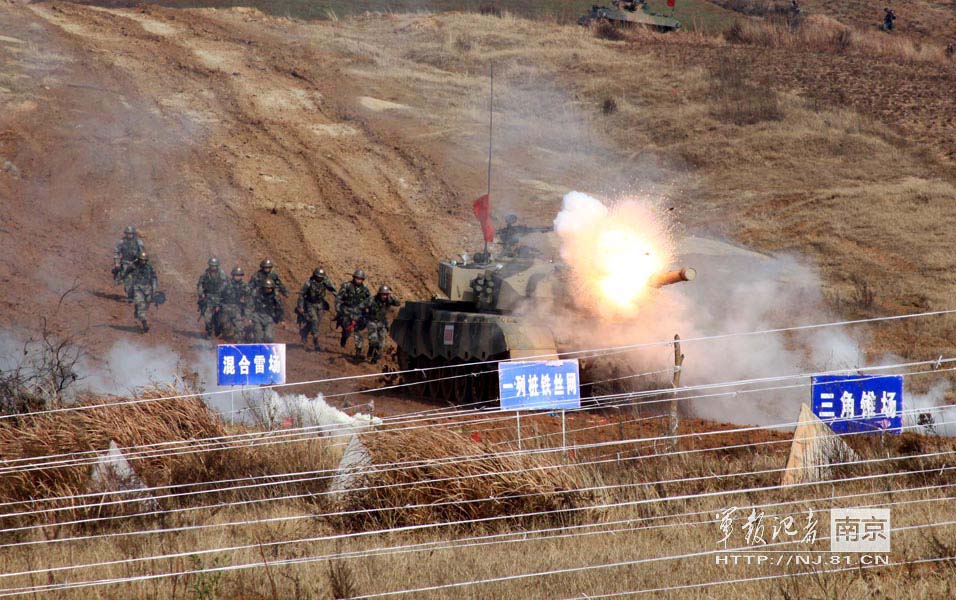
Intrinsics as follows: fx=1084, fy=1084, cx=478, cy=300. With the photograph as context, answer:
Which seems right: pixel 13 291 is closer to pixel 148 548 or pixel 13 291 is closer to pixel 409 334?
pixel 409 334

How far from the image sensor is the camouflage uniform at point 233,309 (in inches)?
890

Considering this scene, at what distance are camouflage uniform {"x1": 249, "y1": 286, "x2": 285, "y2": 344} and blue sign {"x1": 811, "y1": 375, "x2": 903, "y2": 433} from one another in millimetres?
13903

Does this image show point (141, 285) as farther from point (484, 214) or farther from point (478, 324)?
point (478, 324)

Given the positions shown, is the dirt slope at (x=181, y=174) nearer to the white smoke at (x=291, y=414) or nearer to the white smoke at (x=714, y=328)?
the white smoke at (x=714, y=328)

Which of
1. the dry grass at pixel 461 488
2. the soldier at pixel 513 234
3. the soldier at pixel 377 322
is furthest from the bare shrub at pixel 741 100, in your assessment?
the dry grass at pixel 461 488

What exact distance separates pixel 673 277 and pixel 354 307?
9059mm

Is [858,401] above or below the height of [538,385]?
below

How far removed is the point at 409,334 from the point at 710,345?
6.22 metres

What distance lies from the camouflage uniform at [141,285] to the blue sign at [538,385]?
1359 centimetres

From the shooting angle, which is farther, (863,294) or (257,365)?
(863,294)

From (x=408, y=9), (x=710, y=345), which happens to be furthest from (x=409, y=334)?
(x=408, y=9)

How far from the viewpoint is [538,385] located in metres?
10.9

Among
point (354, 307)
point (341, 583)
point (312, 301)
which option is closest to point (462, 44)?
point (312, 301)

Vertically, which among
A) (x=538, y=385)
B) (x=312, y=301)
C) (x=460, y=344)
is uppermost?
(x=312, y=301)
